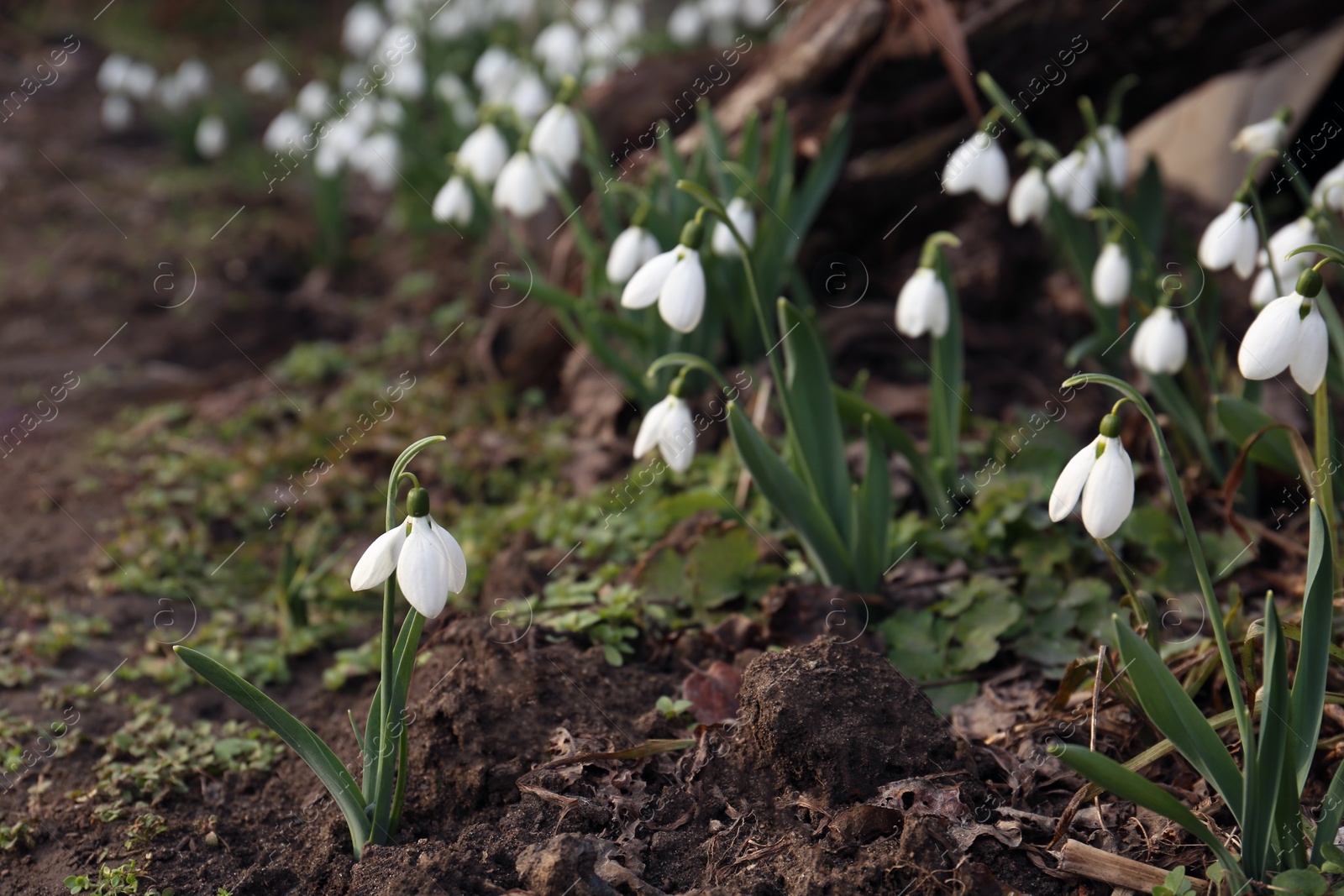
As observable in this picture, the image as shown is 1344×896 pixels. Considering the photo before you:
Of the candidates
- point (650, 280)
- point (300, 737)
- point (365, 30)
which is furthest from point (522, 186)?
point (365, 30)

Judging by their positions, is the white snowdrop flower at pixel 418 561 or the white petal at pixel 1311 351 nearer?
the white snowdrop flower at pixel 418 561

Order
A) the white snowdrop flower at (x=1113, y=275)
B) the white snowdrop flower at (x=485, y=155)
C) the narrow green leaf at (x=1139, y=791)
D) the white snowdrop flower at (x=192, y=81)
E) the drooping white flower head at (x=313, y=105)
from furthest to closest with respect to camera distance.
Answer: the white snowdrop flower at (x=192, y=81), the drooping white flower head at (x=313, y=105), the white snowdrop flower at (x=485, y=155), the white snowdrop flower at (x=1113, y=275), the narrow green leaf at (x=1139, y=791)

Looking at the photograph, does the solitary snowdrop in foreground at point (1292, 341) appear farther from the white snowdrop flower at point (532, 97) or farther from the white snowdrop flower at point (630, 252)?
the white snowdrop flower at point (532, 97)

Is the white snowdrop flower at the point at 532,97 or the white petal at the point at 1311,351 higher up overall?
the white snowdrop flower at the point at 532,97

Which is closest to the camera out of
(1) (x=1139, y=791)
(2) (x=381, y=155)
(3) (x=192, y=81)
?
(1) (x=1139, y=791)

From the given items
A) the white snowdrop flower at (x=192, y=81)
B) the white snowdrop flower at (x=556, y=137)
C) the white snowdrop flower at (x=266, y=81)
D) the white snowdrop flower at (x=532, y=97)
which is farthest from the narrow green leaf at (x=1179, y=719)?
the white snowdrop flower at (x=192, y=81)

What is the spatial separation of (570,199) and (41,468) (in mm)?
1916

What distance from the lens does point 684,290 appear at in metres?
2.07

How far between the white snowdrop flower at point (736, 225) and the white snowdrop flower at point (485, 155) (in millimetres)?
826

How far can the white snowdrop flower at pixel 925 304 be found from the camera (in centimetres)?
234

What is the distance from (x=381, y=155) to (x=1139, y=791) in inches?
160

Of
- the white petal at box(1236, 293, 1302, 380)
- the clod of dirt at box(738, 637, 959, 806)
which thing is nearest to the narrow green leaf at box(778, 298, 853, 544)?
the clod of dirt at box(738, 637, 959, 806)

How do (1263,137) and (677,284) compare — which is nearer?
(677,284)

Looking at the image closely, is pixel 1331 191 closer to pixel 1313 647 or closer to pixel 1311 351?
pixel 1311 351
